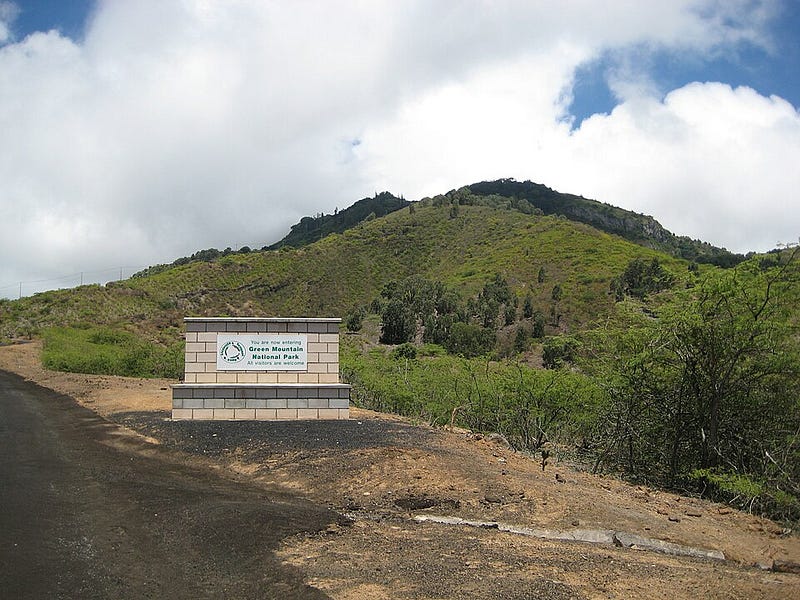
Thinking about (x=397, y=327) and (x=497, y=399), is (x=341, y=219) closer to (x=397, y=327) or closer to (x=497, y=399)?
(x=397, y=327)

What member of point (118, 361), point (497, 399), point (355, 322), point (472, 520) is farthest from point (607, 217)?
point (472, 520)

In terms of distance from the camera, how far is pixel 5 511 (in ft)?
22.3

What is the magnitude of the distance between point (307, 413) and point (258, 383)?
1.17m

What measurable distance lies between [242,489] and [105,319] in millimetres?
46951

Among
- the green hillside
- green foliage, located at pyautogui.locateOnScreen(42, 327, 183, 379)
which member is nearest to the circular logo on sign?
green foliage, located at pyautogui.locateOnScreen(42, 327, 183, 379)

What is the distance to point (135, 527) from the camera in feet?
21.4

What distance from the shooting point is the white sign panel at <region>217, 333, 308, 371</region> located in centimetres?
1359

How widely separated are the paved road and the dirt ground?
40 centimetres

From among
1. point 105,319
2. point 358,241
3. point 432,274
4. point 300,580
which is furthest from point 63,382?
point 358,241

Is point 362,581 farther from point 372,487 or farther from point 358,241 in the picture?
point 358,241

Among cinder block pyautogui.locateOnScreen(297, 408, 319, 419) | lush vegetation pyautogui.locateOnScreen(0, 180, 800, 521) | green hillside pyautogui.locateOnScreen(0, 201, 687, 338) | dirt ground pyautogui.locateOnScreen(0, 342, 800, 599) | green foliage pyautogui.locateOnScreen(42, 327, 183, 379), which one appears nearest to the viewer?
dirt ground pyautogui.locateOnScreen(0, 342, 800, 599)

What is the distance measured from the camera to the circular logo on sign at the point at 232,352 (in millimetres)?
13586

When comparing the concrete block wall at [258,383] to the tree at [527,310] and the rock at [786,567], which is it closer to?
→ the rock at [786,567]

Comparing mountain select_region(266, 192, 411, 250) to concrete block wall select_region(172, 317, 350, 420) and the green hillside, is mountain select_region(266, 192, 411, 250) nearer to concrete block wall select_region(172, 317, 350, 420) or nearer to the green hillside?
the green hillside
